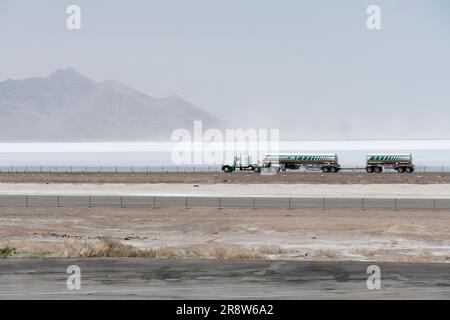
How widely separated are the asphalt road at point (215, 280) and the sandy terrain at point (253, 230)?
4.40m

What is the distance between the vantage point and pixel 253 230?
138 feet

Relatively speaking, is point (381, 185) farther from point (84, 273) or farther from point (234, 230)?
point (84, 273)

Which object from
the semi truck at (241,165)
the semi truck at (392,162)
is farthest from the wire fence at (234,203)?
the semi truck at (392,162)

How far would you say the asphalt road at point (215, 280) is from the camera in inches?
721

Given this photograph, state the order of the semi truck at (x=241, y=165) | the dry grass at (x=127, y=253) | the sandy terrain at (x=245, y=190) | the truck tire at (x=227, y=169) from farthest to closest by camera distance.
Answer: the semi truck at (x=241, y=165), the truck tire at (x=227, y=169), the sandy terrain at (x=245, y=190), the dry grass at (x=127, y=253)

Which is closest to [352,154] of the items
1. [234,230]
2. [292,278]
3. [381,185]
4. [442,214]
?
[381,185]

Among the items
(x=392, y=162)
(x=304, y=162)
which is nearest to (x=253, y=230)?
(x=304, y=162)

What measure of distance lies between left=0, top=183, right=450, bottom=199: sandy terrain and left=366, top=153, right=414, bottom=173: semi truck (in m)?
37.8

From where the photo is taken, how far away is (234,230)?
4244 centimetres

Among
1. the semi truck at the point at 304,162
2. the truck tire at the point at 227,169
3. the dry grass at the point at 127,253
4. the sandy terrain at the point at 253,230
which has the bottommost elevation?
the sandy terrain at the point at 253,230

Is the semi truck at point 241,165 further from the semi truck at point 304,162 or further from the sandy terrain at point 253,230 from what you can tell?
the sandy terrain at point 253,230
